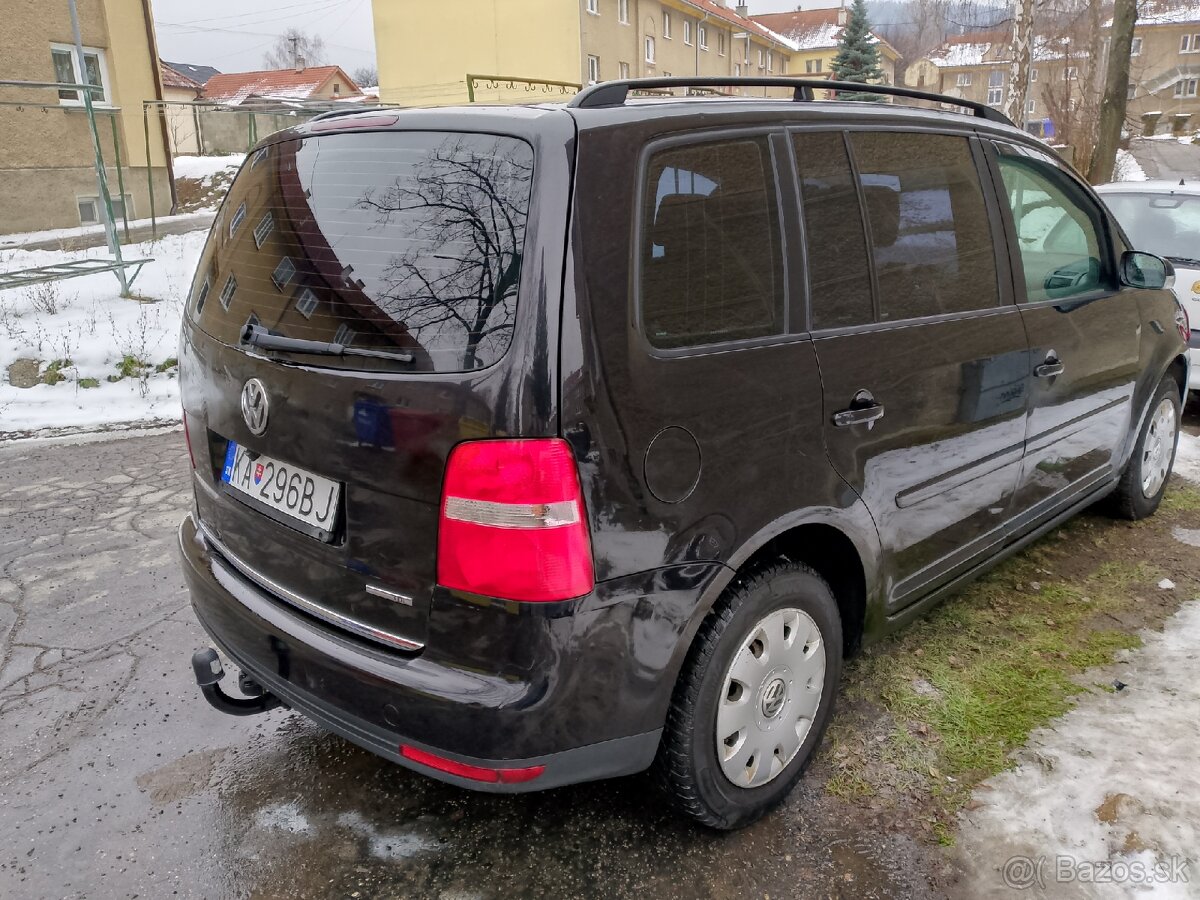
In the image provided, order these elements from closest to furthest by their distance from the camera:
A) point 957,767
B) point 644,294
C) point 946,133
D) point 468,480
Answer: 1. point 468,480
2. point 644,294
3. point 957,767
4. point 946,133

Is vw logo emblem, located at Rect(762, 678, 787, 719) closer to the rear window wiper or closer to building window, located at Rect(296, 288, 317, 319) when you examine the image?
the rear window wiper

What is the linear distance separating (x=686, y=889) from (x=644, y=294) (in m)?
1.51

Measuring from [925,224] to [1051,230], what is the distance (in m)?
1.13

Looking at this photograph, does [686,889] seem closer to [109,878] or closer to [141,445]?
[109,878]

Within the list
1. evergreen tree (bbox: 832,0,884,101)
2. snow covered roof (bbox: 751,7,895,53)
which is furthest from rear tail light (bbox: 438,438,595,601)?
snow covered roof (bbox: 751,7,895,53)

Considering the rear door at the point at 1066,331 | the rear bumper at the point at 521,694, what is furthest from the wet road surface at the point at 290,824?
the rear door at the point at 1066,331

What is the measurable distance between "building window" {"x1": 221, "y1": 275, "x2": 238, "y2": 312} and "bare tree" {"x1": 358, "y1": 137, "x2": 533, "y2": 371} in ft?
2.24

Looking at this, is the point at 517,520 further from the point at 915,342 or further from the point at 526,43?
the point at 526,43

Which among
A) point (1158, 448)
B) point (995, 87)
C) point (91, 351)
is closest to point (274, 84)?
point (995, 87)

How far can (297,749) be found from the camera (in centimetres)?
291

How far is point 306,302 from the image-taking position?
2.20 metres

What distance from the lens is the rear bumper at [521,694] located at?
1.92 meters

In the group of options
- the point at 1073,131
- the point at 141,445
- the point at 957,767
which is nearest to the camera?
the point at 957,767

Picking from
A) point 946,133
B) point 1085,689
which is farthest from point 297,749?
point 946,133
